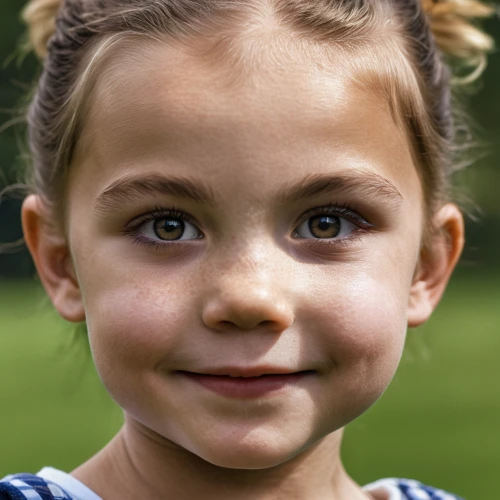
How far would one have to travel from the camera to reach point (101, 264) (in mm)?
1872

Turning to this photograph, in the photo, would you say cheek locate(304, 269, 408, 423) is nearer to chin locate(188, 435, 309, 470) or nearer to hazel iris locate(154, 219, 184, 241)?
chin locate(188, 435, 309, 470)

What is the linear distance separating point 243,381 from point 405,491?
30.0 inches

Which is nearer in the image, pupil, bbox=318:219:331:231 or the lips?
the lips

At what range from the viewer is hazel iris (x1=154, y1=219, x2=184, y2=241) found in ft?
6.02

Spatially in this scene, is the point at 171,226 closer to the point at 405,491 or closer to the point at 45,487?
the point at 45,487

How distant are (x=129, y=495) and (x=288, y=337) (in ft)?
1.54

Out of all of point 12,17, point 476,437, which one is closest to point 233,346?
point 476,437

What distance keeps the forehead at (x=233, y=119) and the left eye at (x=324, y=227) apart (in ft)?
0.33

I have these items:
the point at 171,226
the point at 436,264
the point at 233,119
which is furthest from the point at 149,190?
the point at 436,264

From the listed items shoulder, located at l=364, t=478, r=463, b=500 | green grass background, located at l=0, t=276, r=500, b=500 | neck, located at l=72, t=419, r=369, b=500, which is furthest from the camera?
green grass background, located at l=0, t=276, r=500, b=500

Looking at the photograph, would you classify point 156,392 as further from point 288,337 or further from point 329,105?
point 329,105

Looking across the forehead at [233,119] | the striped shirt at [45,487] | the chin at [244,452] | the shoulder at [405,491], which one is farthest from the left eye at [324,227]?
the shoulder at [405,491]

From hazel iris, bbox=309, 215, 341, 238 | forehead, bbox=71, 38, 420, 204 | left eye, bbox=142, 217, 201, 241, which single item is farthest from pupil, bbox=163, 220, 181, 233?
hazel iris, bbox=309, 215, 341, 238

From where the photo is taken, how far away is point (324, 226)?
1870 millimetres
